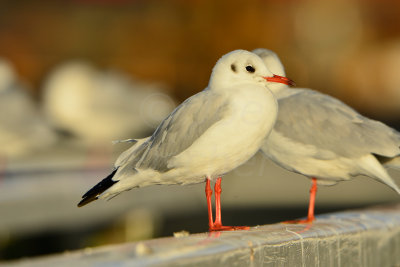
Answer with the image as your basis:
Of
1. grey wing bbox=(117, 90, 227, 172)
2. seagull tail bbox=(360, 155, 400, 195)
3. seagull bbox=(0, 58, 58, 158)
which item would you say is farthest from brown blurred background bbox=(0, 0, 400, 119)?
grey wing bbox=(117, 90, 227, 172)

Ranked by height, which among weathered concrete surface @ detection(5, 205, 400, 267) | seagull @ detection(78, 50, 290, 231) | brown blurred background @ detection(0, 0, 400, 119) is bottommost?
weathered concrete surface @ detection(5, 205, 400, 267)

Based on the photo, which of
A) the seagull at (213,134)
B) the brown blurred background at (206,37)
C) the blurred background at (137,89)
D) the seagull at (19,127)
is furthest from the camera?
the brown blurred background at (206,37)

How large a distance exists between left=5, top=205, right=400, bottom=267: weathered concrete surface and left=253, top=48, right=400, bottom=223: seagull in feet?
0.97

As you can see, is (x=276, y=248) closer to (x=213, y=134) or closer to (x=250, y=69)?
(x=213, y=134)

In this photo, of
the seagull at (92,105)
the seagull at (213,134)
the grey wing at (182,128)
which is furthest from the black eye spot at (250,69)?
the seagull at (92,105)

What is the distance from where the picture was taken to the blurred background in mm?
10889

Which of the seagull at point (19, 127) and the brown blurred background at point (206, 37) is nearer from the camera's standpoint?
the seagull at point (19, 127)

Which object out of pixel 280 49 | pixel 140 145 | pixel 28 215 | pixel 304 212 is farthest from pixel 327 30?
pixel 140 145

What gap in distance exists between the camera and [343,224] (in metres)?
4.75

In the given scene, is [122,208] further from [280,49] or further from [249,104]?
[280,49]

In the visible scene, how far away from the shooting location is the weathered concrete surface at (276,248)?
11.0ft

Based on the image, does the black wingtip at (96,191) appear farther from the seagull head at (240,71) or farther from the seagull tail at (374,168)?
the seagull tail at (374,168)

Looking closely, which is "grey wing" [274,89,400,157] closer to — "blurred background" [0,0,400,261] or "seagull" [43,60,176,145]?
"blurred background" [0,0,400,261]

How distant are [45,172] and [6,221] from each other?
2.59m
